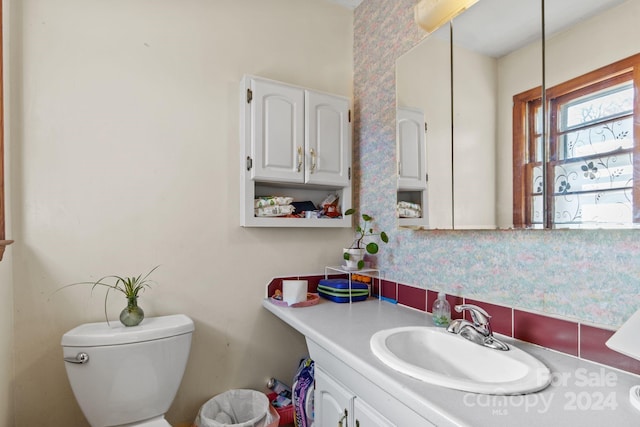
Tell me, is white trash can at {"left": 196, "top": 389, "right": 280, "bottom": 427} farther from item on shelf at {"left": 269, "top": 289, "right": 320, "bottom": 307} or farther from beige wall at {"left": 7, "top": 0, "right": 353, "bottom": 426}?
item on shelf at {"left": 269, "top": 289, "right": 320, "bottom": 307}

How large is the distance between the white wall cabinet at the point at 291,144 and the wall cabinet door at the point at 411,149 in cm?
36

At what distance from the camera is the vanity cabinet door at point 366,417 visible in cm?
94

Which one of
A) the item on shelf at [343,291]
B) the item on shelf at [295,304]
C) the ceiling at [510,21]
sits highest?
the ceiling at [510,21]

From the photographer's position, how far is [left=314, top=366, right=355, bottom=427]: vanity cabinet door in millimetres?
1104

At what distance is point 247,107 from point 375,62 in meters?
0.77

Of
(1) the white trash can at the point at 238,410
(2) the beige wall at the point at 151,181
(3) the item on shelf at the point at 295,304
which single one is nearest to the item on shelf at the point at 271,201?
(2) the beige wall at the point at 151,181

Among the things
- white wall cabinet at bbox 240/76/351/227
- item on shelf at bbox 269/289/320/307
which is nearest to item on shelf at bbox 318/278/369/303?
item on shelf at bbox 269/289/320/307

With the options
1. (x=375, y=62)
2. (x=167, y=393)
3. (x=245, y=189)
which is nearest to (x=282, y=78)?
(x=375, y=62)

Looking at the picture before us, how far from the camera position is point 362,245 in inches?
75.7

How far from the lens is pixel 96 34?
144 centimetres

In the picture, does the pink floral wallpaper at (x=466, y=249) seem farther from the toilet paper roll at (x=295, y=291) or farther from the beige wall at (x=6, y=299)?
the beige wall at (x=6, y=299)

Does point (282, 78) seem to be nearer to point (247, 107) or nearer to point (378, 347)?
point (247, 107)

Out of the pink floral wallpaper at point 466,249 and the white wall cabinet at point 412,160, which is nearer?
the pink floral wallpaper at point 466,249

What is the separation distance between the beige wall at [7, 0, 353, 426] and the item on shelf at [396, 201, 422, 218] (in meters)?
0.50
